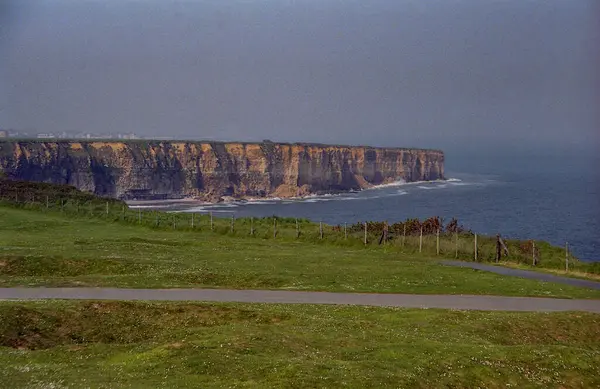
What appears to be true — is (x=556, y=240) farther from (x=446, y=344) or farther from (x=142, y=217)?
(x=446, y=344)

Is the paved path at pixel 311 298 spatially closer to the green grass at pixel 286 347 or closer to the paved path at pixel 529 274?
the green grass at pixel 286 347

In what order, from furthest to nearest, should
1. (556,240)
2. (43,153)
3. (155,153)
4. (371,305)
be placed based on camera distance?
(155,153) → (43,153) → (556,240) → (371,305)

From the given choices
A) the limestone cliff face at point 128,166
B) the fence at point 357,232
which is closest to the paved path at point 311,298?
the fence at point 357,232

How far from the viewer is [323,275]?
37156 mm

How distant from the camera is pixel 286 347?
20.8 meters

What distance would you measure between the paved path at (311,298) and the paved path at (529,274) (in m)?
7.45

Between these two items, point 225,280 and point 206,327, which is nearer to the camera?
point 206,327

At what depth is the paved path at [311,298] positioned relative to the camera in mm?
29281

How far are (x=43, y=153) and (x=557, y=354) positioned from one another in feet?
544

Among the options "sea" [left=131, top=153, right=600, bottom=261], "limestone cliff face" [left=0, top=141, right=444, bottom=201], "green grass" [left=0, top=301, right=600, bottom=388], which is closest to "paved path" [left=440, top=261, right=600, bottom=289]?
"green grass" [left=0, top=301, right=600, bottom=388]

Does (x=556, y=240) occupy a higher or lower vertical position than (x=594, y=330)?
lower

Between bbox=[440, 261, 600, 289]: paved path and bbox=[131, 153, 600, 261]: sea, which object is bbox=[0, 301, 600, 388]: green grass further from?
bbox=[131, 153, 600, 261]: sea

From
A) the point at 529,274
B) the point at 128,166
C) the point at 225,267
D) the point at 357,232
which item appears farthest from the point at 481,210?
the point at 225,267

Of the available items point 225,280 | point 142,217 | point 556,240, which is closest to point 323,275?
point 225,280
